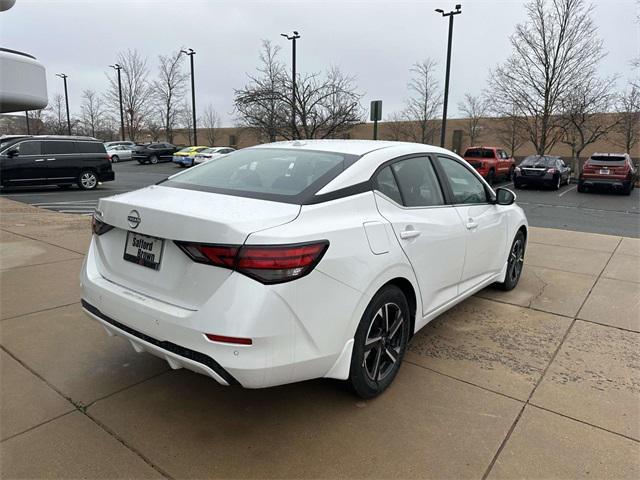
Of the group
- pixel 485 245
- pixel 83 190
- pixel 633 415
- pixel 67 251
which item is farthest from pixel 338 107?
pixel 633 415

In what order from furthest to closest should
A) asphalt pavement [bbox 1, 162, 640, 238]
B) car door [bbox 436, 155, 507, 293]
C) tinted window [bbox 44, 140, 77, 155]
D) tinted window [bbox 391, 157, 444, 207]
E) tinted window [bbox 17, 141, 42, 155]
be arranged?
1. tinted window [bbox 44, 140, 77, 155]
2. tinted window [bbox 17, 141, 42, 155]
3. asphalt pavement [bbox 1, 162, 640, 238]
4. car door [bbox 436, 155, 507, 293]
5. tinted window [bbox 391, 157, 444, 207]

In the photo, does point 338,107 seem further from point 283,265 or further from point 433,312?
point 283,265

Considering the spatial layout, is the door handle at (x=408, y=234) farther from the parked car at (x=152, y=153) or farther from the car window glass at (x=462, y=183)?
the parked car at (x=152, y=153)

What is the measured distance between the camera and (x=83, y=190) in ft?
54.2

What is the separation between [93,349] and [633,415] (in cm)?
367

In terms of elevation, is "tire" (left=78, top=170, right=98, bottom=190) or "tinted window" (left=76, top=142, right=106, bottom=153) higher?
"tinted window" (left=76, top=142, right=106, bottom=153)


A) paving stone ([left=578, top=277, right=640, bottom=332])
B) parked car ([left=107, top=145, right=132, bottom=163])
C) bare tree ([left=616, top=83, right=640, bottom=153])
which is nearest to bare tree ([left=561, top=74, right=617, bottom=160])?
bare tree ([left=616, top=83, right=640, bottom=153])

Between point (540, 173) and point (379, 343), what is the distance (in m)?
19.3

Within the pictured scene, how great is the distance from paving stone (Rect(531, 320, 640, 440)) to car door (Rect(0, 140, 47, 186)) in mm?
16147

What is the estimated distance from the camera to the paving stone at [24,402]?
2592 millimetres

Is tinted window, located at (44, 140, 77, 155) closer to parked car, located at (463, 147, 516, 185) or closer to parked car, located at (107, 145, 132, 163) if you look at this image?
parked car, located at (463, 147, 516, 185)

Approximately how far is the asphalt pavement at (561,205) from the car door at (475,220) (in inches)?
283

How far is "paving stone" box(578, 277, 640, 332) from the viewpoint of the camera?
4352 millimetres

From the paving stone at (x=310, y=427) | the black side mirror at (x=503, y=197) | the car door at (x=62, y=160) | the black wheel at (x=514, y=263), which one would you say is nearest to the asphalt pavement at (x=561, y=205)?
the car door at (x=62, y=160)
